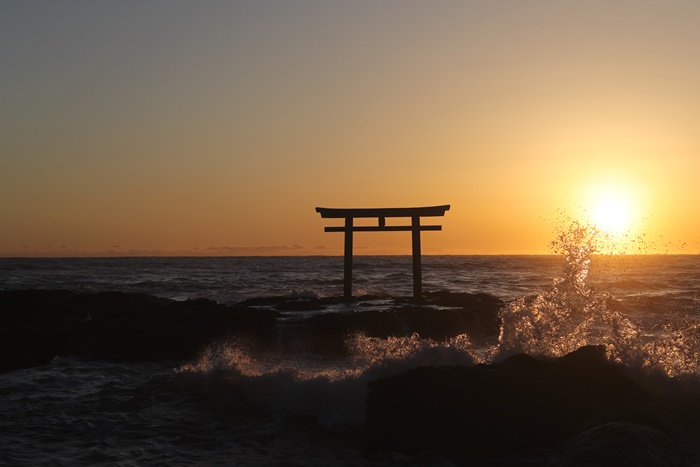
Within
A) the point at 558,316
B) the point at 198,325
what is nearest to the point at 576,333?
the point at 558,316

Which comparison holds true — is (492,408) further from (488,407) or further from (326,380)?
(326,380)

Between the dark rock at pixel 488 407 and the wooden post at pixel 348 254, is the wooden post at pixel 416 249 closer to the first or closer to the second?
the wooden post at pixel 348 254

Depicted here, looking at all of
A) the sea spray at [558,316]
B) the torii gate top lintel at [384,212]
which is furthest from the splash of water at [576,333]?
the torii gate top lintel at [384,212]

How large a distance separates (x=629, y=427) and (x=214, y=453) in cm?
444

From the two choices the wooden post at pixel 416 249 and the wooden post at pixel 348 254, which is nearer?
the wooden post at pixel 416 249

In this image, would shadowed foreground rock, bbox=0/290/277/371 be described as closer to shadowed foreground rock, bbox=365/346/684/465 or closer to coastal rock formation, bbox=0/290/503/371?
coastal rock formation, bbox=0/290/503/371

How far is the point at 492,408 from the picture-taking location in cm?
784

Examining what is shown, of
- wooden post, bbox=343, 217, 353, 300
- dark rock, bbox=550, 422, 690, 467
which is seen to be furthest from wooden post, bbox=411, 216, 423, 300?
dark rock, bbox=550, 422, 690, 467

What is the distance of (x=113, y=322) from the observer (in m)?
15.5

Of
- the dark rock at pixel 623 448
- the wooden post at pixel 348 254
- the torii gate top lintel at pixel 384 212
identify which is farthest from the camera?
the wooden post at pixel 348 254

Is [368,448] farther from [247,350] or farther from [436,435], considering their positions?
[247,350]

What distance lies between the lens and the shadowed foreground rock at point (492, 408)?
296 inches

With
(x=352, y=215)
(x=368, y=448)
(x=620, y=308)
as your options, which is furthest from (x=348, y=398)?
(x=620, y=308)

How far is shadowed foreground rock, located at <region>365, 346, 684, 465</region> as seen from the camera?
296 inches
